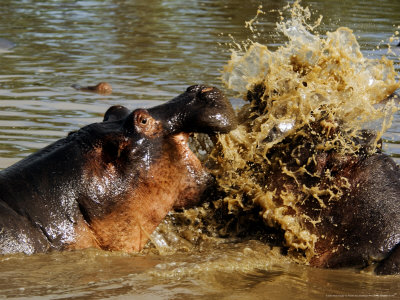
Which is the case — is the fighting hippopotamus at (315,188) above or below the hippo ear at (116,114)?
below

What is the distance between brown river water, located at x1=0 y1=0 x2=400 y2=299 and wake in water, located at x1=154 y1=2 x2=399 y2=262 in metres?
0.19

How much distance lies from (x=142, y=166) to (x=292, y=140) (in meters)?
1.01

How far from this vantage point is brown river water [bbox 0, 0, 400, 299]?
13.1 ft

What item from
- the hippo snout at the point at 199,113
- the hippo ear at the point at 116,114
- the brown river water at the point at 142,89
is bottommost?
the brown river water at the point at 142,89

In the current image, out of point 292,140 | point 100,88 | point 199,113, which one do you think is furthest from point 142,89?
point 199,113

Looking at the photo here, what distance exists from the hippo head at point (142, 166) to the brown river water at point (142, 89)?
0.19m

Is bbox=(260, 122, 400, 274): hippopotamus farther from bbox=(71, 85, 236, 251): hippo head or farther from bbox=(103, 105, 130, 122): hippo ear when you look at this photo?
bbox=(103, 105, 130, 122): hippo ear

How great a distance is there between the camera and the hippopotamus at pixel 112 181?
427 centimetres

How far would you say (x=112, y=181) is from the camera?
436 centimetres

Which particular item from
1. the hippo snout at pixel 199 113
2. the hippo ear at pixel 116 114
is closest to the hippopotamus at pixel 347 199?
the hippo snout at pixel 199 113

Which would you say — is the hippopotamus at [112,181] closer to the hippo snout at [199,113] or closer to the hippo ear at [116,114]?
the hippo snout at [199,113]

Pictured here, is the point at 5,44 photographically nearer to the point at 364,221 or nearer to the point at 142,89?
the point at 142,89

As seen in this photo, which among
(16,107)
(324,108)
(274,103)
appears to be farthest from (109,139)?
(16,107)

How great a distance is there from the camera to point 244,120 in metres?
5.00
